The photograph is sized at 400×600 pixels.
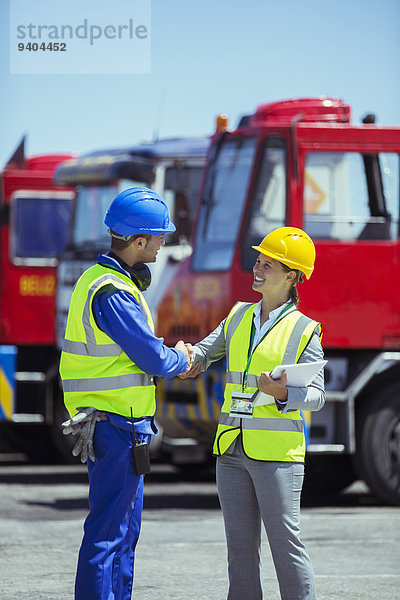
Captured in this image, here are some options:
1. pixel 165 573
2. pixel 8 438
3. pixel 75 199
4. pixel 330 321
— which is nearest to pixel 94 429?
pixel 165 573

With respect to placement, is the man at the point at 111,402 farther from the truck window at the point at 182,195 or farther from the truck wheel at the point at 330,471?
the truck window at the point at 182,195

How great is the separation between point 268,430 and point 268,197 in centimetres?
610

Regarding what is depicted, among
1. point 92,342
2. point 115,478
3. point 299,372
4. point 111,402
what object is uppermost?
point 92,342

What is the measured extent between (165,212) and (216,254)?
6.02m

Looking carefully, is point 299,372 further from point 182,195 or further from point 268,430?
point 182,195

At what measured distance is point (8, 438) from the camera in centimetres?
1612

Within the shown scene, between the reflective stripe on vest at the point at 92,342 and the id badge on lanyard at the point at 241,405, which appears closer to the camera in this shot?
the reflective stripe on vest at the point at 92,342

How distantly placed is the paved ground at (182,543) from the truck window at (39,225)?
122 inches

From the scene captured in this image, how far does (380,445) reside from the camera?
10.8 meters

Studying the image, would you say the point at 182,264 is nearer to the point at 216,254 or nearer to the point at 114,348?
the point at 216,254

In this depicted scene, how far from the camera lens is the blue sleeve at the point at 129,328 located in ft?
16.1

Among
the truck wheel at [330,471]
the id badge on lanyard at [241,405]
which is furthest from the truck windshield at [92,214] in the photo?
the id badge on lanyard at [241,405]

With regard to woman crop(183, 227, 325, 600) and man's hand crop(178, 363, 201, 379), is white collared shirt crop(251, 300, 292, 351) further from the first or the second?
man's hand crop(178, 363, 201, 379)

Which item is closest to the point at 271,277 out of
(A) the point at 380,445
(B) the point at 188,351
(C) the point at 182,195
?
(B) the point at 188,351
